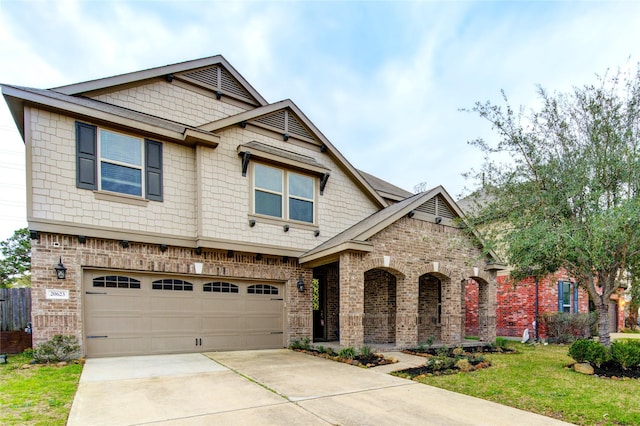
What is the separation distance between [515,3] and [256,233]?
9.88 m

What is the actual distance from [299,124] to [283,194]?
2584mm

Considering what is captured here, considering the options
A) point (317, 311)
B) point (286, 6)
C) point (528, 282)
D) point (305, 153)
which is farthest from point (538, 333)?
point (286, 6)

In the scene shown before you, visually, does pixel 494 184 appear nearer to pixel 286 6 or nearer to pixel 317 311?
pixel 317 311

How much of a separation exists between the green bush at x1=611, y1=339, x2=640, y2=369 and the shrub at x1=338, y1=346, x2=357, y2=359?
5.64 metres

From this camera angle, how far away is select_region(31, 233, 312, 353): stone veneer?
808cm

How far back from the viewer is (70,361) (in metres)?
7.94

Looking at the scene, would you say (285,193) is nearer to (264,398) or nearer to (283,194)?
(283,194)

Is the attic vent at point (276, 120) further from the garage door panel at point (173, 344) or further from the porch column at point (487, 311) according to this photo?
the porch column at point (487, 311)

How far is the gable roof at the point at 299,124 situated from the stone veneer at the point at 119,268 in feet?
12.0

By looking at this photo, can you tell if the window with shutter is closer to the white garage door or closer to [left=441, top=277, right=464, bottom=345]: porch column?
the white garage door

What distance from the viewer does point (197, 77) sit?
11.3 metres

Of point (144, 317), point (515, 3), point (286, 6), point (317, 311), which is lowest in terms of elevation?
point (317, 311)

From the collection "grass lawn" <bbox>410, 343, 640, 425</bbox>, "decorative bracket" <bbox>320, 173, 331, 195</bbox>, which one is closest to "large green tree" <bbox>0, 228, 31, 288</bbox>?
"decorative bracket" <bbox>320, 173, 331, 195</bbox>

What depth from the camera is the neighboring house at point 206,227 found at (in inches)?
333
